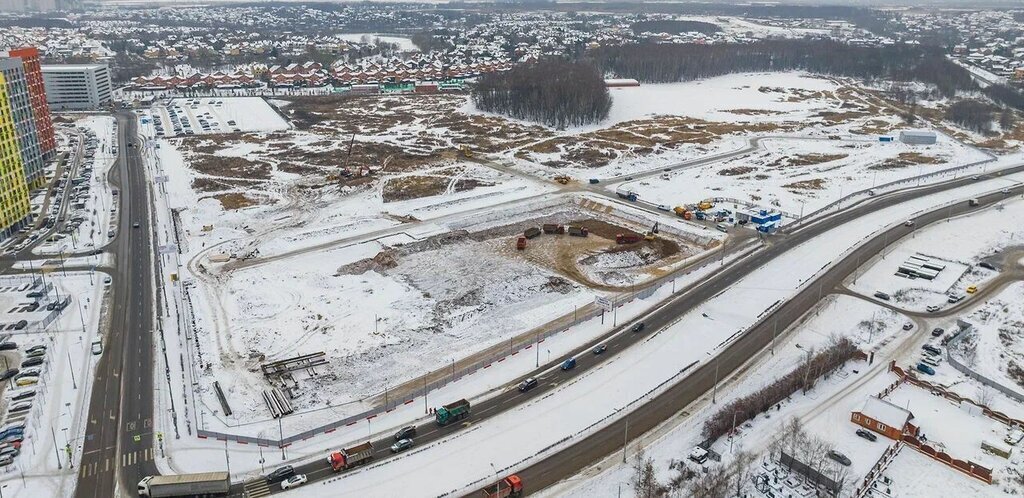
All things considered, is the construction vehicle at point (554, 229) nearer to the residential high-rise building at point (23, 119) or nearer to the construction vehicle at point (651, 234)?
the construction vehicle at point (651, 234)

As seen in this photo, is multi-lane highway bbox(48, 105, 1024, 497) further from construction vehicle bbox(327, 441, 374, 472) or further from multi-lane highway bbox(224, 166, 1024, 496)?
construction vehicle bbox(327, 441, 374, 472)

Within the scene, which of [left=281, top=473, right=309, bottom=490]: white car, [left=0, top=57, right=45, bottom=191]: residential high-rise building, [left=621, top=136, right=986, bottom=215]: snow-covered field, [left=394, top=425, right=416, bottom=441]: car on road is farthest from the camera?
[left=621, top=136, right=986, bottom=215]: snow-covered field

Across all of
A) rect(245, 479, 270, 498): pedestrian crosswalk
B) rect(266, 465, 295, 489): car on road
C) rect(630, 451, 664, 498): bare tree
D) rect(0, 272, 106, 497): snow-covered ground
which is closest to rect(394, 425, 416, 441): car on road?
rect(266, 465, 295, 489): car on road

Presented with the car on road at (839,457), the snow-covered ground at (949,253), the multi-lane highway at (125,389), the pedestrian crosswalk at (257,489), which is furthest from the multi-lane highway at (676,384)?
the car on road at (839,457)

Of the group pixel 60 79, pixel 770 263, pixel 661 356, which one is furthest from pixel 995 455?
pixel 60 79

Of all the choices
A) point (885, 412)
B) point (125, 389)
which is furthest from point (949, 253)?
point (125, 389)
